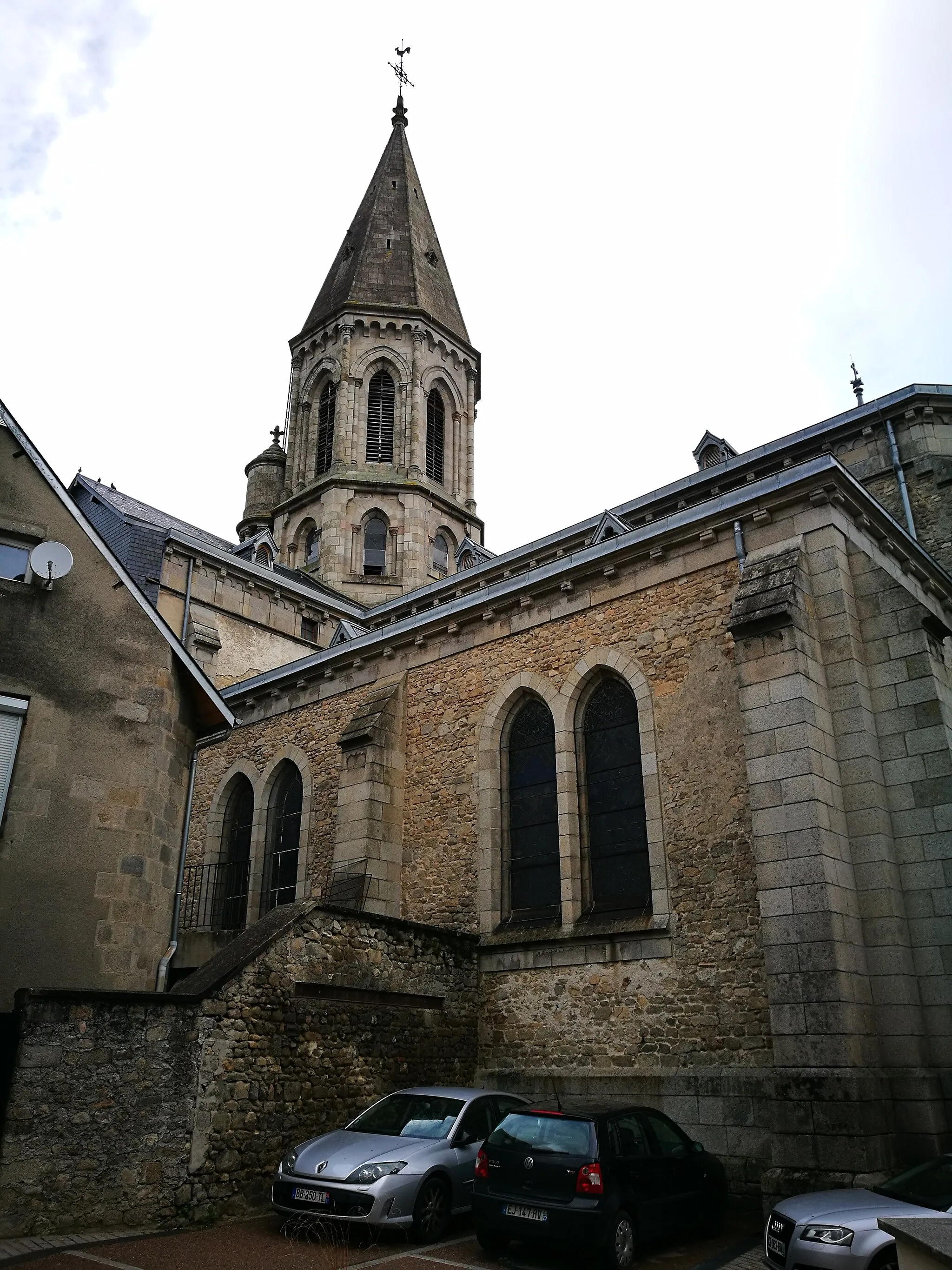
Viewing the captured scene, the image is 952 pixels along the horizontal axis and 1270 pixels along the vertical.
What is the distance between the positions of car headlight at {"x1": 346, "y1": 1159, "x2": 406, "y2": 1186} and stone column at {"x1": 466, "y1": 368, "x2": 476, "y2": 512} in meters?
27.9

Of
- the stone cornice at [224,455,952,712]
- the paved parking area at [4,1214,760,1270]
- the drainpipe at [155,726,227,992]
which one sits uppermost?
the stone cornice at [224,455,952,712]

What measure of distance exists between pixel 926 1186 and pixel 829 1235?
848 millimetres

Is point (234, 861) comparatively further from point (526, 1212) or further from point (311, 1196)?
point (526, 1212)

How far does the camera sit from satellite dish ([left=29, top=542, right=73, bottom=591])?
1089 centimetres

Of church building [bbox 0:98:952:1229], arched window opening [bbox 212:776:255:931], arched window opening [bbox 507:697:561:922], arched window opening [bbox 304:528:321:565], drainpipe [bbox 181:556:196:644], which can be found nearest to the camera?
church building [bbox 0:98:952:1229]

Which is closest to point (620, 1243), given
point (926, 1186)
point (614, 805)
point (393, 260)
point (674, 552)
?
point (926, 1186)

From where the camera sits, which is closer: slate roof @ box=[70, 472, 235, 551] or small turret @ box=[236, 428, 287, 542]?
slate roof @ box=[70, 472, 235, 551]

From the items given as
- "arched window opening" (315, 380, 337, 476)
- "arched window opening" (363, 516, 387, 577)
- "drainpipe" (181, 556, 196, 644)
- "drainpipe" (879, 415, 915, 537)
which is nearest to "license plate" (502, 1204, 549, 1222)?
"drainpipe" (879, 415, 915, 537)

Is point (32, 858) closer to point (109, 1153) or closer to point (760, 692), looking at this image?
point (109, 1153)

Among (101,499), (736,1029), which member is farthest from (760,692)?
(101,499)

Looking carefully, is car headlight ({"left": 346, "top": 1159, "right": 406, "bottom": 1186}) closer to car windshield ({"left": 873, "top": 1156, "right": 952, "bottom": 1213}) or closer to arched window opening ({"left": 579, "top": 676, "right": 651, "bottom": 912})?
car windshield ({"left": 873, "top": 1156, "right": 952, "bottom": 1213})

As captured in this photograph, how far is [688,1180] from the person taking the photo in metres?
8.89

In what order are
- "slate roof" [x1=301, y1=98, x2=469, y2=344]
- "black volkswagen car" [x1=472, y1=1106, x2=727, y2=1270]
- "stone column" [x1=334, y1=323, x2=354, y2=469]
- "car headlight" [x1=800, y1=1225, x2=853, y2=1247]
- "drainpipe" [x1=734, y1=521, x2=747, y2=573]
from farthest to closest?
"slate roof" [x1=301, y1=98, x2=469, y2=344] < "stone column" [x1=334, y1=323, x2=354, y2=469] < "drainpipe" [x1=734, y1=521, x2=747, y2=573] < "black volkswagen car" [x1=472, y1=1106, x2=727, y2=1270] < "car headlight" [x1=800, y1=1225, x2=853, y2=1247]

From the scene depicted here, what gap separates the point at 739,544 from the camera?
12.6 m
